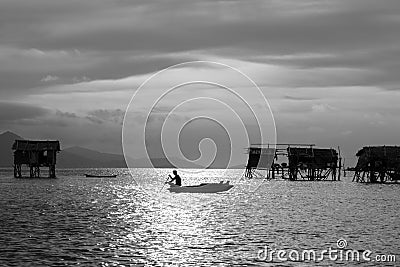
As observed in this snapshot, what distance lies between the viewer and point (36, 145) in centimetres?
12638

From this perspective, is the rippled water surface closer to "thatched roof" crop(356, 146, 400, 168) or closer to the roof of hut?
"thatched roof" crop(356, 146, 400, 168)

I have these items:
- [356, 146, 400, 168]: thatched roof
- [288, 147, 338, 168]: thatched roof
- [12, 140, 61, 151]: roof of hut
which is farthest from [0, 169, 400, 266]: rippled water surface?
[288, 147, 338, 168]: thatched roof

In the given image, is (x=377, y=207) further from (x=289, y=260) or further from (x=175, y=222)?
(x=289, y=260)

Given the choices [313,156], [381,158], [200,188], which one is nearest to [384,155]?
[381,158]

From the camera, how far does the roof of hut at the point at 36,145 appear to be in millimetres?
126000

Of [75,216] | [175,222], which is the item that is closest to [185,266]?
[175,222]

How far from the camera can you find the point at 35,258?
34219 millimetres

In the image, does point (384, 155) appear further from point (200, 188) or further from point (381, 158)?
point (200, 188)

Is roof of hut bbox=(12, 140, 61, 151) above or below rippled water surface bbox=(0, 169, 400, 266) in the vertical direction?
above

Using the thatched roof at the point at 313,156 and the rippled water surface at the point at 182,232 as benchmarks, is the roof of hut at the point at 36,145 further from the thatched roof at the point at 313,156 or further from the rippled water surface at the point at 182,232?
the rippled water surface at the point at 182,232

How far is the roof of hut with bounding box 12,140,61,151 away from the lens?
4961 inches

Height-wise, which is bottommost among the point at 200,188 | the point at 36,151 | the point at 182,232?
the point at 182,232

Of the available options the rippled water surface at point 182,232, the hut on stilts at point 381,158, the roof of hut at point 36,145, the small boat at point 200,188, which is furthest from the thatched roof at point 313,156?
the rippled water surface at point 182,232

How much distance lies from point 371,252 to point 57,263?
1661 cm
